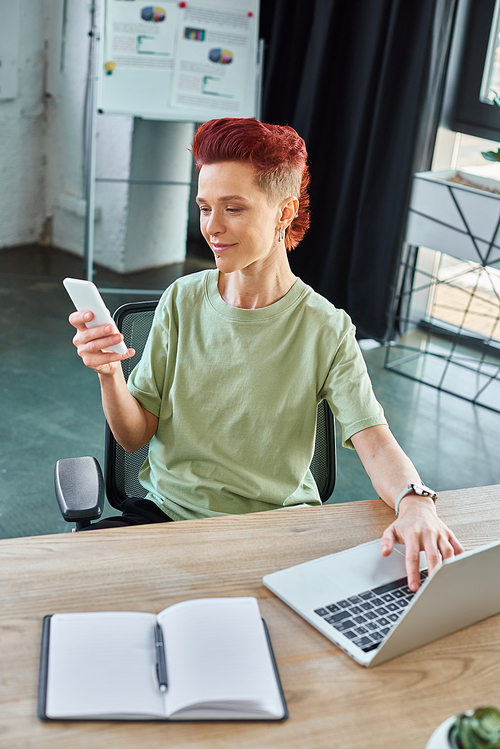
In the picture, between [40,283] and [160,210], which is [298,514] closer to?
[40,283]

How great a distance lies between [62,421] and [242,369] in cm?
168

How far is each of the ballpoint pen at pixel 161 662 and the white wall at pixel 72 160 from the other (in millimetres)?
3759

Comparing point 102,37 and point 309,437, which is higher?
point 102,37

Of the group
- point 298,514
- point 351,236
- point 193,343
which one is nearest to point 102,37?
point 351,236

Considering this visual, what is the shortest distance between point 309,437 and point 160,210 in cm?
340

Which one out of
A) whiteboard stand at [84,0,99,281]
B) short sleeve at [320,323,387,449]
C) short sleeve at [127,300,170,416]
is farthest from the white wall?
short sleeve at [320,323,387,449]

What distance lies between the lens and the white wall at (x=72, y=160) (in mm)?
4316

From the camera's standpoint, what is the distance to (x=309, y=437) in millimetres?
1413

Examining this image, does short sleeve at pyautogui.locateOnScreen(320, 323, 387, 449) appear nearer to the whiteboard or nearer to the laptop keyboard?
the laptop keyboard

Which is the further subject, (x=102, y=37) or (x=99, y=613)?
(x=102, y=37)

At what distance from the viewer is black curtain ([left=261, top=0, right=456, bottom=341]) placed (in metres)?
3.62

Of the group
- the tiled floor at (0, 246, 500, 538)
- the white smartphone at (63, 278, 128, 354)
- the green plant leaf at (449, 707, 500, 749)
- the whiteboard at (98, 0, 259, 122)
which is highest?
the whiteboard at (98, 0, 259, 122)

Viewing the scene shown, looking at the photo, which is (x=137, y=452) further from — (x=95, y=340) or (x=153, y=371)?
(x=95, y=340)

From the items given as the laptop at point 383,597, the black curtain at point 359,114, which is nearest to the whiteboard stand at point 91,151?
the black curtain at point 359,114
